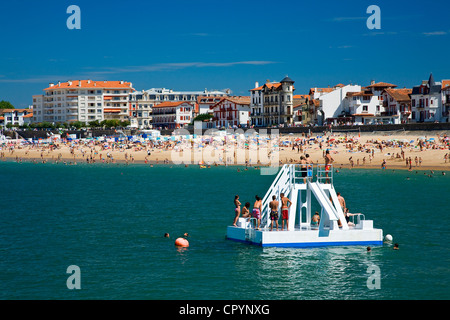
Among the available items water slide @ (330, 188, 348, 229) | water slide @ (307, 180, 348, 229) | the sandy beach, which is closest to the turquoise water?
water slide @ (330, 188, 348, 229)

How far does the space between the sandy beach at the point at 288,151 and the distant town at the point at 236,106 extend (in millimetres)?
14243

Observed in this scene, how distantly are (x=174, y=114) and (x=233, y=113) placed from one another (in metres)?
21.0

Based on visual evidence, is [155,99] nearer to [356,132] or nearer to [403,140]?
[356,132]

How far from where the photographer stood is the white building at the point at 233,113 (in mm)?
132000

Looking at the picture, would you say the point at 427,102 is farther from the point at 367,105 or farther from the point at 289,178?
the point at 289,178

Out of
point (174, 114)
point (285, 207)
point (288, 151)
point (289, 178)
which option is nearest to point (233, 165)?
point (288, 151)

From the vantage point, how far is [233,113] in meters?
133

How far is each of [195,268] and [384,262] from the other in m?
7.17

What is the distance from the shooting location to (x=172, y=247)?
26.6 meters

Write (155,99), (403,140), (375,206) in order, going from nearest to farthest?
(375,206)
(403,140)
(155,99)

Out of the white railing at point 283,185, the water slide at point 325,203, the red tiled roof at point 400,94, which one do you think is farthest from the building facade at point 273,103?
the water slide at point 325,203

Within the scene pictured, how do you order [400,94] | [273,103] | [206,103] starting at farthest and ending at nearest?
[206,103] → [273,103] → [400,94]

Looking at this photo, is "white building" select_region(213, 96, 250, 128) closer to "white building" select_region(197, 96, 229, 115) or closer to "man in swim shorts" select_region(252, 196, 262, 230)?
"white building" select_region(197, 96, 229, 115)
